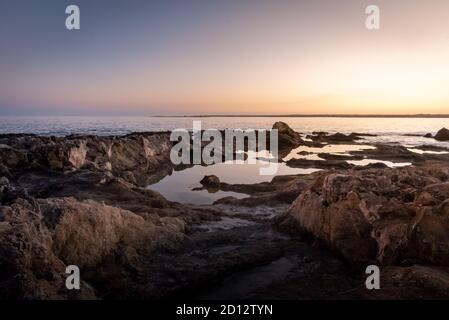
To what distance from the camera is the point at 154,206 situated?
12836 millimetres

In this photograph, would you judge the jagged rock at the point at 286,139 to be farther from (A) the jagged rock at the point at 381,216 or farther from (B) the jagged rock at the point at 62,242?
(B) the jagged rock at the point at 62,242

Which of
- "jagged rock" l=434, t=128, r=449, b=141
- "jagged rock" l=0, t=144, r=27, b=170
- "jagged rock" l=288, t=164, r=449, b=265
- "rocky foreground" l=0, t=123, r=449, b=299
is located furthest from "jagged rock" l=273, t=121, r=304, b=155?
"rocky foreground" l=0, t=123, r=449, b=299

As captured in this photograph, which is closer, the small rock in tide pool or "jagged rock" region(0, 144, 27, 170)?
"jagged rock" region(0, 144, 27, 170)

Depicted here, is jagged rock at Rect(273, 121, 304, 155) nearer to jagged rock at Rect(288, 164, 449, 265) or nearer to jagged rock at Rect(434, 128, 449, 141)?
jagged rock at Rect(434, 128, 449, 141)

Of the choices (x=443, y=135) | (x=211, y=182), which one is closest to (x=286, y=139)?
(x=211, y=182)

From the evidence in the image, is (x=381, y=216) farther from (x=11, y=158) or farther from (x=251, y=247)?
(x=11, y=158)

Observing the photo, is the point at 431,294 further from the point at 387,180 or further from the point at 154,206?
the point at 154,206

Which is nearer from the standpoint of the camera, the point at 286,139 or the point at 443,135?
the point at 286,139

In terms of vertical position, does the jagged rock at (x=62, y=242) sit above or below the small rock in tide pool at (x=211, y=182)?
above

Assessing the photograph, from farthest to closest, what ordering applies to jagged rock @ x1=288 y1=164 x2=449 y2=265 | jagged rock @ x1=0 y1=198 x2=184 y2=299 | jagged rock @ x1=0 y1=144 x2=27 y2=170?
jagged rock @ x1=0 y1=144 x2=27 y2=170 < jagged rock @ x1=288 y1=164 x2=449 y2=265 < jagged rock @ x1=0 y1=198 x2=184 y2=299

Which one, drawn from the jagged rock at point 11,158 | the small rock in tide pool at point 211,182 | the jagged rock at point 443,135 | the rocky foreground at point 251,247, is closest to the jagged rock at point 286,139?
the small rock in tide pool at point 211,182

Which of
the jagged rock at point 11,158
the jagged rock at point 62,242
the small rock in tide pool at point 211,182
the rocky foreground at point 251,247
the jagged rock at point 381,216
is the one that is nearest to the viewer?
the jagged rock at point 62,242

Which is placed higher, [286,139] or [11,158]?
[286,139]

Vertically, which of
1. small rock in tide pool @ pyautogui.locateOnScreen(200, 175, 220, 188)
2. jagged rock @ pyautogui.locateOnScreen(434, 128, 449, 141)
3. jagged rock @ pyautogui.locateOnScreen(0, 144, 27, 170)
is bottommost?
small rock in tide pool @ pyautogui.locateOnScreen(200, 175, 220, 188)
